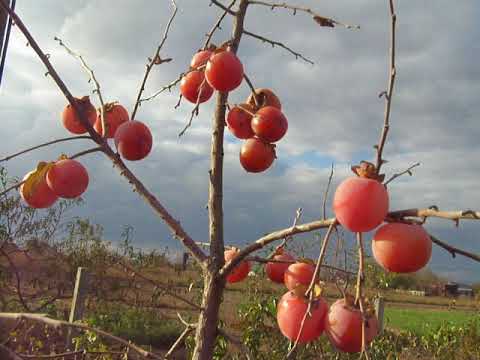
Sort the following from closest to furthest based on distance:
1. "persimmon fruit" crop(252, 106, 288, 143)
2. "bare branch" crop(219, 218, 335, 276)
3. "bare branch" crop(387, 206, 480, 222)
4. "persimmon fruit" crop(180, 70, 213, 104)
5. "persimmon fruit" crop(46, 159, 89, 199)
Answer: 1. "bare branch" crop(387, 206, 480, 222)
2. "bare branch" crop(219, 218, 335, 276)
3. "persimmon fruit" crop(46, 159, 89, 199)
4. "persimmon fruit" crop(252, 106, 288, 143)
5. "persimmon fruit" crop(180, 70, 213, 104)

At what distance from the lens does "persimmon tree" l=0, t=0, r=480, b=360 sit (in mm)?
685

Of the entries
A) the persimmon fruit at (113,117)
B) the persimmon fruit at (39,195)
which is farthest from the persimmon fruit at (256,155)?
the persimmon fruit at (39,195)

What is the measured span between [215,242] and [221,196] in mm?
96

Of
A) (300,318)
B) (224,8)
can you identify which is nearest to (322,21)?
(224,8)

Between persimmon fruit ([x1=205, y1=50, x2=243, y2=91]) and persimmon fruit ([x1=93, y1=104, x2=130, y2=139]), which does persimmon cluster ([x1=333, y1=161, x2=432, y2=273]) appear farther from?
persimmon fruit ([x1=93, y1=104, x2=130, y2=139])

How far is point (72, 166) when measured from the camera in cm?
101

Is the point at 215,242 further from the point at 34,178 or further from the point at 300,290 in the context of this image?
the point at 34,178

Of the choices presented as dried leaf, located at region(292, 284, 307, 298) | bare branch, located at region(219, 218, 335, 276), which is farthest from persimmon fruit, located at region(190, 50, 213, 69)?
dried leaf, located at region(292, 284, 307, 298)

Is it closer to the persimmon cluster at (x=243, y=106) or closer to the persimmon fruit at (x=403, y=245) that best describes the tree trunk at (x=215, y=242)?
the persimmon cluster at (x=243, y=106)

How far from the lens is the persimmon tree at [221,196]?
685mm

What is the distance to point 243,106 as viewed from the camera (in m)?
1.19

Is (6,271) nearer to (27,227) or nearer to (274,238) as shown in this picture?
(27,227)

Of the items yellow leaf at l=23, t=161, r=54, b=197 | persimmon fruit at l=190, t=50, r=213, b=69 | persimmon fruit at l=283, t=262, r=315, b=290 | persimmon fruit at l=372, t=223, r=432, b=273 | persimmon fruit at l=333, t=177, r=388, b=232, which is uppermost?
persimmon fruit at l=190, t=50, r=213, b=69

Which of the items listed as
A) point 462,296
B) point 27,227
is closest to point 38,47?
point 27,227
